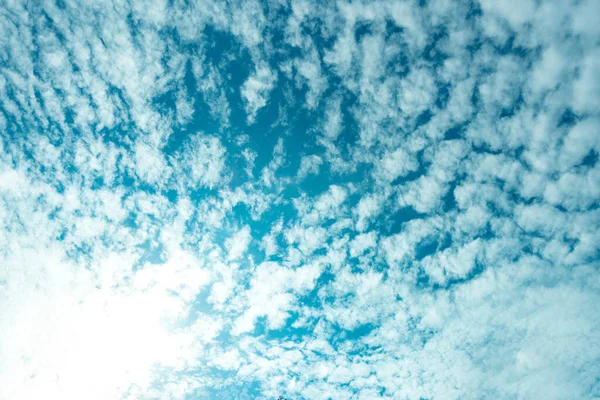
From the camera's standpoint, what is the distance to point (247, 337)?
68.4 feet

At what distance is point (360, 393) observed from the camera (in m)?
21.4

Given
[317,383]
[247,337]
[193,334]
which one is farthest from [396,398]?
[193,334]

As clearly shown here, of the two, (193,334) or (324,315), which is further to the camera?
(193,334)

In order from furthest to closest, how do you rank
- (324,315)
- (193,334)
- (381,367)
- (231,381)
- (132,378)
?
1. (132,378)
2. (231,381)
3. (193,334)
4. (381,367)
5. (324,315)

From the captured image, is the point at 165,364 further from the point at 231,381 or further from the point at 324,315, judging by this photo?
the point at 324,315

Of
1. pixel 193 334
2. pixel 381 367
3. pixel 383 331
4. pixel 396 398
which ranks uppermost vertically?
pixel 193 334

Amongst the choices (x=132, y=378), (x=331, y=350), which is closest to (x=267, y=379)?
(x=331, y=350)

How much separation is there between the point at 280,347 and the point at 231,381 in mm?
6239

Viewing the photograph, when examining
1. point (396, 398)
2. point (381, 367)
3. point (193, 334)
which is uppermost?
point (193, 334)

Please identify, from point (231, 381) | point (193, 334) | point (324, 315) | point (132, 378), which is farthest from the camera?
point (132, 378)

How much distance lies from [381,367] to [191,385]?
578 inches

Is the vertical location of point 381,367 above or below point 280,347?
below

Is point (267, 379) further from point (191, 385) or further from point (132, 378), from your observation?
point (132, 378)

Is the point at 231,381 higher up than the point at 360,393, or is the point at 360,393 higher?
the point at 231,381
